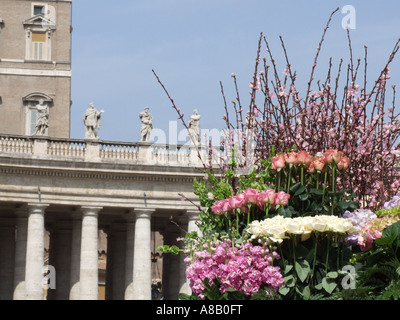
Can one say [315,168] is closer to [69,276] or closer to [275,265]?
[275,265]

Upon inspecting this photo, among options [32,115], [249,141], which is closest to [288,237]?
[249,141]

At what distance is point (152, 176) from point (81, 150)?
411cm

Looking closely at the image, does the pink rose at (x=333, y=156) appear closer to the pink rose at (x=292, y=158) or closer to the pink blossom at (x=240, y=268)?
the pink rose at (x=292, y=158)

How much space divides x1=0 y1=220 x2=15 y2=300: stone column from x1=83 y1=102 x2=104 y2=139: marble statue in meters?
7.02

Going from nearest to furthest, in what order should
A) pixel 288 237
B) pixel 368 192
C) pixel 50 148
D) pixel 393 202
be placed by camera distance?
pixel 288 237, pixel 393 202, pixel 368 192, pixel 50 148

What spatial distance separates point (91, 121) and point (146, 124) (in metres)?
3.15

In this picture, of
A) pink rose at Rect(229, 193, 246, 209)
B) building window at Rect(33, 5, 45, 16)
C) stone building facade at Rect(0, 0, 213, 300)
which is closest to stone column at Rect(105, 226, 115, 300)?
stone building facade at Rect(0, 0, 213, 300)

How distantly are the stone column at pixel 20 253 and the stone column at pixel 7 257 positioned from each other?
1714 mm

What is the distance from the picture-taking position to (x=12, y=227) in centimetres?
5912

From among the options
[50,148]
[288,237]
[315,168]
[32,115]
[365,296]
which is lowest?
[365,296]

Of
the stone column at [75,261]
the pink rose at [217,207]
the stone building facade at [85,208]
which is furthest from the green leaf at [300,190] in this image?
the stone column at [75,261]

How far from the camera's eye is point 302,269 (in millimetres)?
14680

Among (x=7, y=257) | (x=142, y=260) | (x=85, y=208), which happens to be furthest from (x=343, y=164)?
(x=7, y=257)

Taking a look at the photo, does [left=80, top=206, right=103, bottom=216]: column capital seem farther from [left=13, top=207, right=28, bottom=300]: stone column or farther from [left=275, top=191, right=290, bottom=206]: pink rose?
[left=275, top=191, right=290, bottom=206]: pink rose
